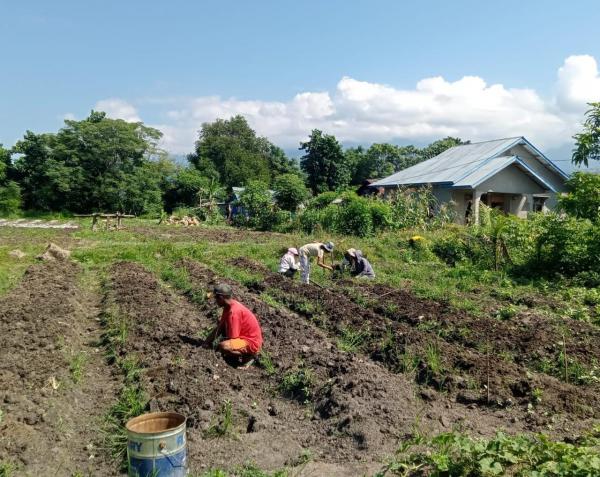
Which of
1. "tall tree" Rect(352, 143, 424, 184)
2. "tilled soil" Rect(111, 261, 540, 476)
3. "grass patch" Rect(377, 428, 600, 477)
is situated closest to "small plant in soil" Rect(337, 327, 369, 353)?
"tilled soil" Rect(111, 261, 540, 476)

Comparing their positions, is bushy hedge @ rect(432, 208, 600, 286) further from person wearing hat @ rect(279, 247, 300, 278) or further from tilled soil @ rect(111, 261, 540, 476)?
tilled soil @ rect(111, 261, 540, 476)

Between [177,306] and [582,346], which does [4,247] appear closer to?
[177,306]

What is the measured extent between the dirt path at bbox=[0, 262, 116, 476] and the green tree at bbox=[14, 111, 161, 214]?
94.5ft

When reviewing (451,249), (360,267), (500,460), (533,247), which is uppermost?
(533,247)

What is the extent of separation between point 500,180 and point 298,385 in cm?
2181

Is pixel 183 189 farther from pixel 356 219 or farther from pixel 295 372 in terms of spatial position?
pixel 295 372

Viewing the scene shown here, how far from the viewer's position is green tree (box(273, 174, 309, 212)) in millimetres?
30406

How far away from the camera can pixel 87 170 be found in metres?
37.8

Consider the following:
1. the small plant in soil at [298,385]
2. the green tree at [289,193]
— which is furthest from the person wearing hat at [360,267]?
the green tree at [289,193]

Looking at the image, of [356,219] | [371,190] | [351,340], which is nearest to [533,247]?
[356,219]

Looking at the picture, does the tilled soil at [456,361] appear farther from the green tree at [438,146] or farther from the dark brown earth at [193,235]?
the green tree at [438,146]

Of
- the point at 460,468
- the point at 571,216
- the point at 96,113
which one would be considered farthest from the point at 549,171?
the point at 96,113

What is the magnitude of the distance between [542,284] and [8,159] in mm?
38246

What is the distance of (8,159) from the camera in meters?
39.4
